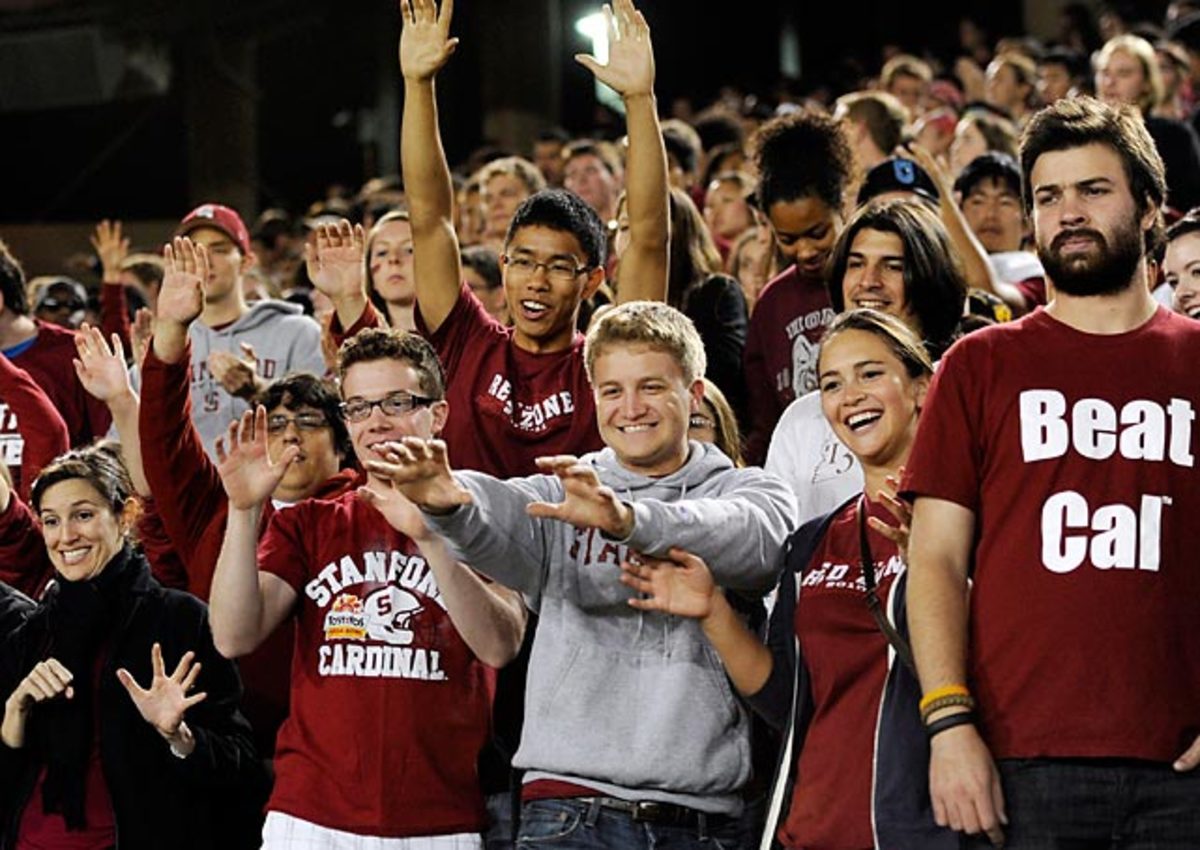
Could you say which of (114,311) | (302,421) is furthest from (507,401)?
(114,311)

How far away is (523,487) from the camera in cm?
441

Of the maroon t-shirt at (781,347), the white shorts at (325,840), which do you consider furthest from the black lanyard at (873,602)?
the maroon t-shirt at (781,347)

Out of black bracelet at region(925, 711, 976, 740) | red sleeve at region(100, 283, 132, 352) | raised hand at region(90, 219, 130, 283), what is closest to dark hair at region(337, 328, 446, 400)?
black bracelet at region(925, 711, 976, 740)

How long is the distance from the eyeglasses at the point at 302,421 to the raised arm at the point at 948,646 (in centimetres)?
215

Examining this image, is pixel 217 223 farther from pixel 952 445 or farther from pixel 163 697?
pixel 952 445

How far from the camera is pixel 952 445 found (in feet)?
12.3

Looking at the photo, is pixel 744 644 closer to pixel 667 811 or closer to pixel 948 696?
pixel 667 811

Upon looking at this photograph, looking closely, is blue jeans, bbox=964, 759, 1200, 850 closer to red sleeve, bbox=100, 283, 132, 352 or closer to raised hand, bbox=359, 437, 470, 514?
raised hand, bbox=359, 437, 470, 514

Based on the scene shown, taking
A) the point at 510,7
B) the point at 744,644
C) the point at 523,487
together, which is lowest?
the point at 744,644

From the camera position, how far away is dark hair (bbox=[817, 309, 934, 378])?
4.45m

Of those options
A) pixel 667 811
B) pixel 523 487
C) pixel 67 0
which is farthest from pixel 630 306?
pixel 67 0

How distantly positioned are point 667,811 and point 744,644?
0.37m

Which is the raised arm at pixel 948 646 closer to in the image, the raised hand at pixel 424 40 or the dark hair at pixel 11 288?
the raised hand at pixel 424 40

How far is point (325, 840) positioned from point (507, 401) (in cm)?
119
